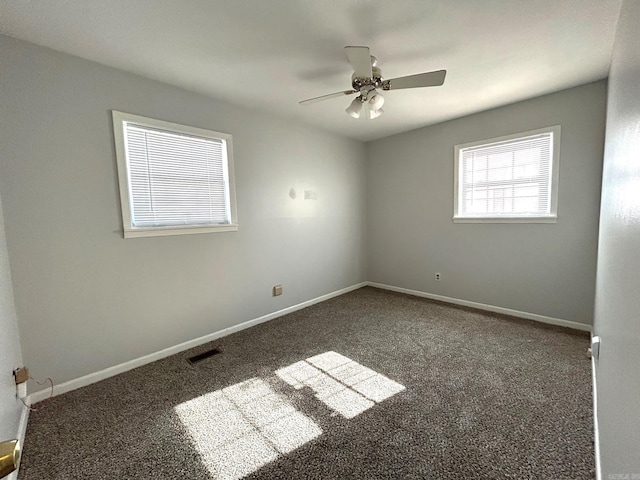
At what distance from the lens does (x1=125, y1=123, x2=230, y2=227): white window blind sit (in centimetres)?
232

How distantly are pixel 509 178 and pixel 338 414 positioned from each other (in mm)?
3291

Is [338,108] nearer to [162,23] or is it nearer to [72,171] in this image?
[162,23]

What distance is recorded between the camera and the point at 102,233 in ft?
7.04

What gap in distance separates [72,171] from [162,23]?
4.15 ft

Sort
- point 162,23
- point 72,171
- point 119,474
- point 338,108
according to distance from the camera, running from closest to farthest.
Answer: point 119,474, point 162,23, point 72,171, point 338,108

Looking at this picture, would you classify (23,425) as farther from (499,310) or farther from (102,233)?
(499,310)

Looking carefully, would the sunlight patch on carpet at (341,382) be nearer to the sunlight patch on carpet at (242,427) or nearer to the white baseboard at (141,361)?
the sunlight patch on carpet at (242,427)

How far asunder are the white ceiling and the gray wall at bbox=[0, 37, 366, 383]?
0.24 metres

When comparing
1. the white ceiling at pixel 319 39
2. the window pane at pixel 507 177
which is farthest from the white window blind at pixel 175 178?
the window pane at pixel 507 177

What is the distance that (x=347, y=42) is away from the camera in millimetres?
1904

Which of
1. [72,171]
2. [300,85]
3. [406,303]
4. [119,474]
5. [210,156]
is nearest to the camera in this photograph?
[119,474]

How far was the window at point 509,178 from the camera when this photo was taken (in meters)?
2.94

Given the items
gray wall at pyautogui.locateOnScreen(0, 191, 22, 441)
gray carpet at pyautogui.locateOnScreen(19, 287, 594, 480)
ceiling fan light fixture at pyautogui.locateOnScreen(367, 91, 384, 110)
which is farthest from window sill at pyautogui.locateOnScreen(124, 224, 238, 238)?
ceiling fan light fixture at pyautogui.locateOnScreen(367, 91, 384, 110)

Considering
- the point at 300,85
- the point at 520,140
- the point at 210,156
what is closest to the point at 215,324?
the point at 210,156
